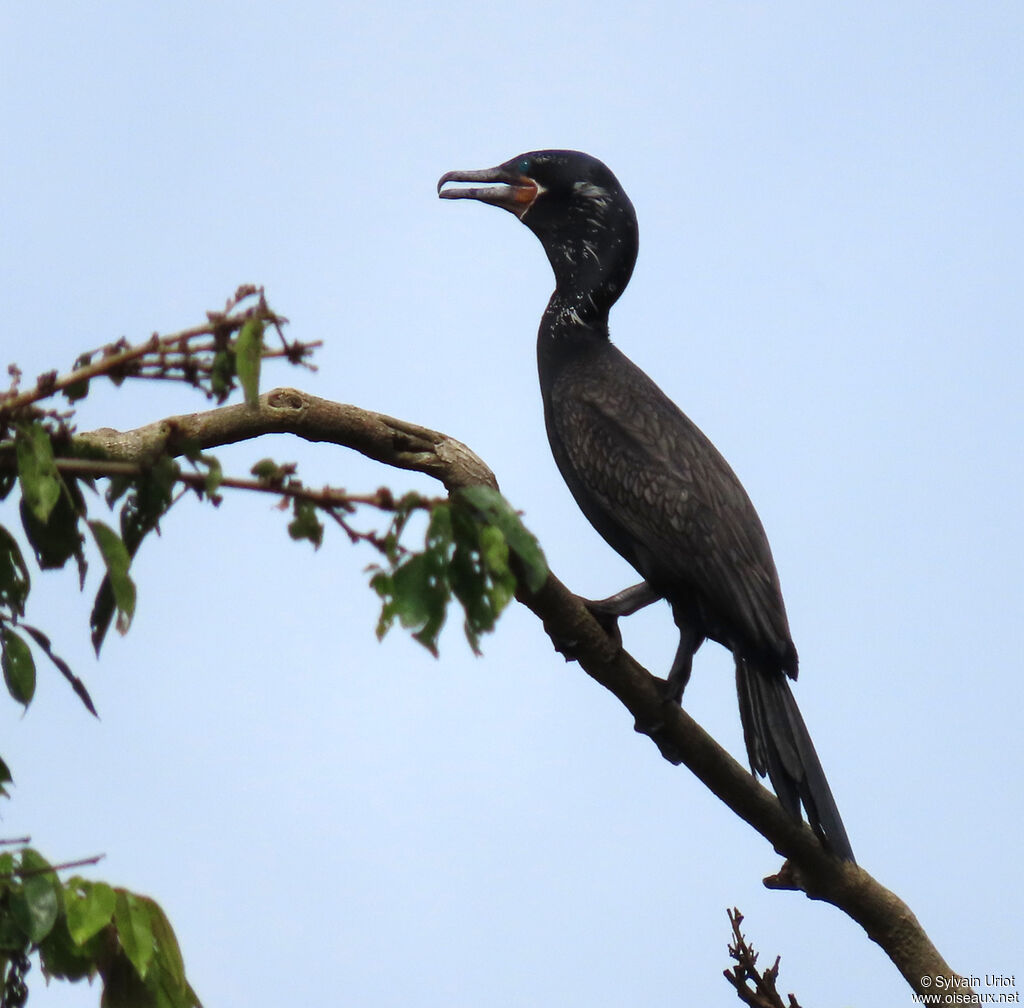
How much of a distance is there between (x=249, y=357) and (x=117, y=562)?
36cm

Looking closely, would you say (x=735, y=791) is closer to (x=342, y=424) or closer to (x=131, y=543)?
(x=342, y=424)

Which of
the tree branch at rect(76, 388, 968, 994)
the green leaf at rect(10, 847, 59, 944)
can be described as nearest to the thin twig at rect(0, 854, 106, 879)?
the green leaf at rect(10, 847, 59, 944)

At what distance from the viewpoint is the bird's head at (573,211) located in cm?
578

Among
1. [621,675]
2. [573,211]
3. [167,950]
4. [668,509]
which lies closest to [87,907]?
[167,950]

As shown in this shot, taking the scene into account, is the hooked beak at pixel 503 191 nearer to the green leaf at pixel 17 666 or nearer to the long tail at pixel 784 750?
the long tail at pixel 784 750

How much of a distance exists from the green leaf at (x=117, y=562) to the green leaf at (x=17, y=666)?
0.95 ft

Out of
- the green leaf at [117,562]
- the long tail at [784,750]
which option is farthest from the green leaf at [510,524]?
the long tail at [784,750]

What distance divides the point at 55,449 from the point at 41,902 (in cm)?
68

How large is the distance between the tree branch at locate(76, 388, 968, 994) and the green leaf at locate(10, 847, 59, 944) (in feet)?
5.98

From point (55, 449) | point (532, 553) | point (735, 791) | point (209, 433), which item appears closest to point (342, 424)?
point (209, 433)

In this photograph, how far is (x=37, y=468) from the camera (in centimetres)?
217

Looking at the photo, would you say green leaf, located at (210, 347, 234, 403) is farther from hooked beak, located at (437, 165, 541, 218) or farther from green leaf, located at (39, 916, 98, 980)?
hooked beak, located at (437, 165, 541, 218)

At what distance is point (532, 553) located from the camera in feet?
7.04

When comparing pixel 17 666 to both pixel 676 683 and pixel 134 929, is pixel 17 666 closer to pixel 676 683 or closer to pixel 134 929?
pixel 134 929
